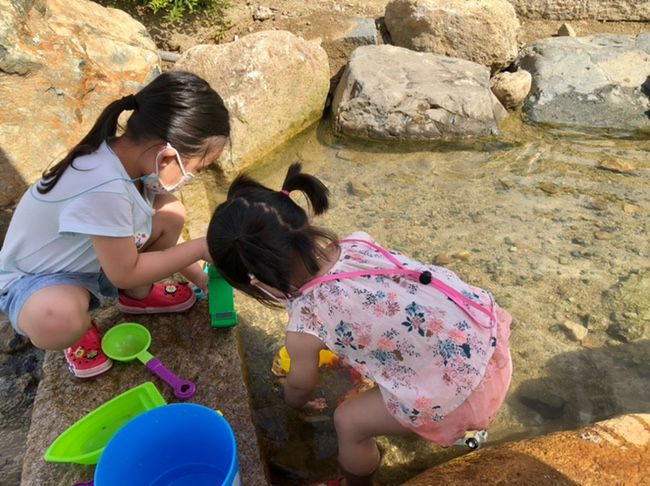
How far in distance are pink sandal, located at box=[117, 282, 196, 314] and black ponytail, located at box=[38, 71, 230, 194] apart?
0.58m

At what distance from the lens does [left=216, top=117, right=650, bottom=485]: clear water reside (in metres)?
1.99

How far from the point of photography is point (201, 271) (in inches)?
86.1

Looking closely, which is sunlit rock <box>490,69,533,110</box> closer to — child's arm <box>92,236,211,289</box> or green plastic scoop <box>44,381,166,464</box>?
child's arm <box>92,236,211,289</box>

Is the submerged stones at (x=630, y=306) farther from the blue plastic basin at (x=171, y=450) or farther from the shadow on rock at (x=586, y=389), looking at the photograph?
the blue plastic basin at (x=171, y=450)

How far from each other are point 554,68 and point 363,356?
142 inches

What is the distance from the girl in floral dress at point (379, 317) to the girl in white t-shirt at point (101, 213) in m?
0.30

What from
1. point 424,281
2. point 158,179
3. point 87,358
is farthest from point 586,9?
point 87,358

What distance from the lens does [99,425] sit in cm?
159

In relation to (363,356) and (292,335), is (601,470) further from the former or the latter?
(292,335)

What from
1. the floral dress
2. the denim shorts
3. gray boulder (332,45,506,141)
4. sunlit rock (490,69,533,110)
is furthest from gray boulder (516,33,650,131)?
the denim shorts

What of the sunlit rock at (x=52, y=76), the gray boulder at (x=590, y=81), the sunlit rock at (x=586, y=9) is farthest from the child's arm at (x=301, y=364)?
the sunlit rock at (x=586, y=9)

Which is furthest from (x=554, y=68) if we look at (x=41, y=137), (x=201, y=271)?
(x=41, y=137)

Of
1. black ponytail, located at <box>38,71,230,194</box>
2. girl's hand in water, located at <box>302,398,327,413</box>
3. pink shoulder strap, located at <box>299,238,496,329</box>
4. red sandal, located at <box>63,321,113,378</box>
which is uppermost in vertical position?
black ponytail, located at <box>38,71,230,194</box>

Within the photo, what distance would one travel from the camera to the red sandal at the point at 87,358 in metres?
1.81
